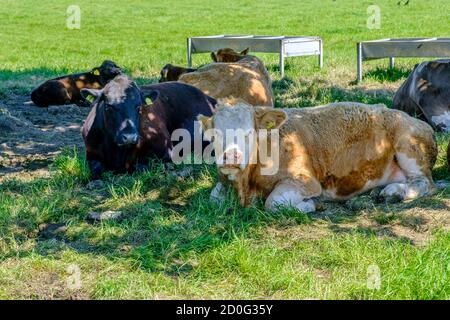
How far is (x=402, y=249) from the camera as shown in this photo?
599 cm

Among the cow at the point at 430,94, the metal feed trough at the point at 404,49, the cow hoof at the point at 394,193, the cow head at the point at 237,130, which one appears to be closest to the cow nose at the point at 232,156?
the cow head at the point at 237,130


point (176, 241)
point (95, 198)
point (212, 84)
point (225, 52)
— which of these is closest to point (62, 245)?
point (176, 241)

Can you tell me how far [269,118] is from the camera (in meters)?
7.49

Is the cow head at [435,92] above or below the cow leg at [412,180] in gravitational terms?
above

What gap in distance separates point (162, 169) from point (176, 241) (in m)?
2.44

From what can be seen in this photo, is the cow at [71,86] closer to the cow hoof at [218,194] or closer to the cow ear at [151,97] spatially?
the cow ear at [151,97]

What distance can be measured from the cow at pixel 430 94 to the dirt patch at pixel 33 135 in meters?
4.47

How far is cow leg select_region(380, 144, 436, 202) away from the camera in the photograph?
760 centimetres

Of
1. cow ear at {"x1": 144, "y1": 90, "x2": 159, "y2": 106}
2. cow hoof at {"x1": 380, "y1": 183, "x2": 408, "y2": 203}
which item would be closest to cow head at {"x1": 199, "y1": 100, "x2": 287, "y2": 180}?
cow hoof at {"x1": 380, "y1": 183, "x2": 408, "y2": 203}

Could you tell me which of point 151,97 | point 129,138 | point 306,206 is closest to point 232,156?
point 306,206

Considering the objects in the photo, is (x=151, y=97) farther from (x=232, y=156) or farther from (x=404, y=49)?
(x=404, y=49)

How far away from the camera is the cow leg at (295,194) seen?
284 inches
